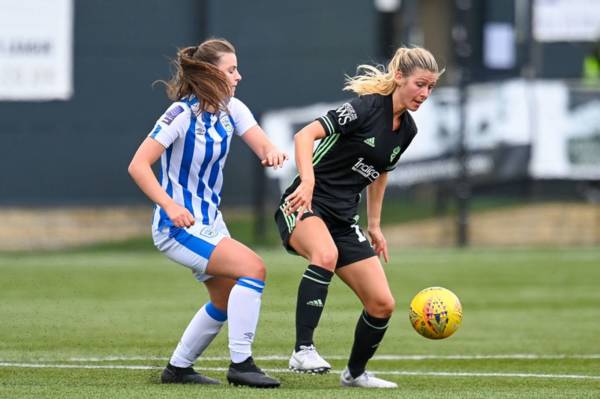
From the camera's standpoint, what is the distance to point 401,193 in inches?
720

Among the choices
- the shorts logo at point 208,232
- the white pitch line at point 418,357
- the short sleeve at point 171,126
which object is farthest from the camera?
the white pitch line at point 418,357

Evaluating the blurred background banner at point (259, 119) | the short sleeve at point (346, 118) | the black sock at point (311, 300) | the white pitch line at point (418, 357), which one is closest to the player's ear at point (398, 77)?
the short sleeve at point (346, 118)

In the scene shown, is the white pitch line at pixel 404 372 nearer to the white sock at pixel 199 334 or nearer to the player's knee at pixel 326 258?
the white sock at pixel 199 334

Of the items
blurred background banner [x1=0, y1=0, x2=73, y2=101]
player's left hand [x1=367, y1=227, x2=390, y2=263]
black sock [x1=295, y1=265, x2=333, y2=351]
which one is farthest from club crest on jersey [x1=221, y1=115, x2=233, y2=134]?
blurred background banner [x1=0, y1=0, x2=73, y2=101]

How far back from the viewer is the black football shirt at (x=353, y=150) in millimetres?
7383

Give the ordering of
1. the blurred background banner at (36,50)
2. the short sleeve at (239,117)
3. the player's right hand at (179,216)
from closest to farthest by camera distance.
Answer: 1. the player's right hand at (179,216)
2. the short sleeve at (239,117)
3. the blurred background banner at (36,50)

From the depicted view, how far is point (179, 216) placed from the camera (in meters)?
6.75

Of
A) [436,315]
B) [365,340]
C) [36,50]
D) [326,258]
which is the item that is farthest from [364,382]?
[36,50]

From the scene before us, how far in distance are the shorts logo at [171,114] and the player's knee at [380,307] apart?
149cm

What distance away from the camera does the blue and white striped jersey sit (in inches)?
276

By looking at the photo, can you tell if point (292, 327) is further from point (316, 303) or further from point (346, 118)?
point (346, 118)

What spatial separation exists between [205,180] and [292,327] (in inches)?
149

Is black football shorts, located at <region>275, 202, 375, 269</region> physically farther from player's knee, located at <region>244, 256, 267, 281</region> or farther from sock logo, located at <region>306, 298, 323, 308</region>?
player's knee, located at <region>244, 256, 267, 281</region>


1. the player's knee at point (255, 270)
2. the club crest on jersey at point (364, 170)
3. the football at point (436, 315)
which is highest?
the club crest on jersey at point (364, 170)
